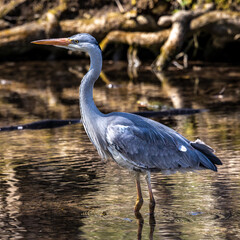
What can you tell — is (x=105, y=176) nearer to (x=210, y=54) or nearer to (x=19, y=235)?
(x=19, y=235)

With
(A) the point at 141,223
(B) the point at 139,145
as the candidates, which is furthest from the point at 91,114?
(A) the point at 141,223

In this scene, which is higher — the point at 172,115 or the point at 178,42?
the point at 178,42

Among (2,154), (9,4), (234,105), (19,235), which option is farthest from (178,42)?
(19,235)

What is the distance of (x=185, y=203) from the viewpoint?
6574 mm

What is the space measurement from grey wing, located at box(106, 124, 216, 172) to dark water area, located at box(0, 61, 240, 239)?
0.42m

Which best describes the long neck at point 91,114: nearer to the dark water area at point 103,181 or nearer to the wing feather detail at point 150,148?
the wing feather detail at point 150,148

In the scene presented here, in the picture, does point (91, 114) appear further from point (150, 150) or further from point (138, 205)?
point (138, 205)

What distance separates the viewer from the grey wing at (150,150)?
6.46 m

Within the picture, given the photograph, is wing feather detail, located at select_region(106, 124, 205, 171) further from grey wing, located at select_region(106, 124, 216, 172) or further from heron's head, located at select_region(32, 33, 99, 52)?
heron's head, located at select_region(32, 33, 99, 52)

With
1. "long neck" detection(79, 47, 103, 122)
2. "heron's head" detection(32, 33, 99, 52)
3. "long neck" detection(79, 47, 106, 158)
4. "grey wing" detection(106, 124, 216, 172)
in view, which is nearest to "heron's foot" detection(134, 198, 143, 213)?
"grey wing" detection(106, 124, 216, 172)

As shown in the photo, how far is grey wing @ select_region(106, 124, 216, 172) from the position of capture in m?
6.46

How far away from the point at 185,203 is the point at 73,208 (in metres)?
1.18

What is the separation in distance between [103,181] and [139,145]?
1.22 m

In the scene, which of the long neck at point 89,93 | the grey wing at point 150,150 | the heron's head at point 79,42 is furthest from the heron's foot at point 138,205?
the heron's head at point 79,42
